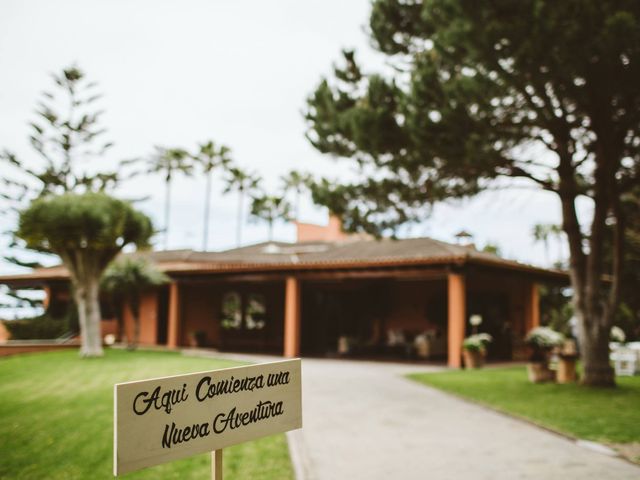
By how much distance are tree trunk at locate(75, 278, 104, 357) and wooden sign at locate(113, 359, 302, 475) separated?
1274 cm

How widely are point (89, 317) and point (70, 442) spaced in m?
9.54

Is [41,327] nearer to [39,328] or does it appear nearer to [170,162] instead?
[39,328]

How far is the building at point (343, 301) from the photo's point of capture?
15.5 meters

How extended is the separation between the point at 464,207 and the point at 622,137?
3.17 m

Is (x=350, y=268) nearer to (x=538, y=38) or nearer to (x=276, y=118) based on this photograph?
(x=276, y=118)

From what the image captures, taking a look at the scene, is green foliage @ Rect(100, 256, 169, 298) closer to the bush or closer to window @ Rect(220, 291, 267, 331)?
the bush

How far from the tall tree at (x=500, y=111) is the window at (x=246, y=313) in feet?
35.0

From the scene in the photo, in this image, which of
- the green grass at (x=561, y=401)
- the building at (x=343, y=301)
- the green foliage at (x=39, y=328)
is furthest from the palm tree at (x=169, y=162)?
the green grass at (x=561, y=401)

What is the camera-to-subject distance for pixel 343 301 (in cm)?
1869

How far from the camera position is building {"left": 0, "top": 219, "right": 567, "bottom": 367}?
1550cm

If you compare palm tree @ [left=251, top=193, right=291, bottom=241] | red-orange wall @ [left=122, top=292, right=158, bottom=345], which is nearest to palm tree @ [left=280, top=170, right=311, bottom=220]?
palm tree @ [left=251, top=193, right=291, bottom=241]

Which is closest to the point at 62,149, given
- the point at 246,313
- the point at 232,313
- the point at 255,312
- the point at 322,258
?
the point at 232,313

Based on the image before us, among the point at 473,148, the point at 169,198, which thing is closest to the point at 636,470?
the point at 473,148

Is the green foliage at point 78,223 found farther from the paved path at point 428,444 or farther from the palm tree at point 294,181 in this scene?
the palm tree at point 294,181
